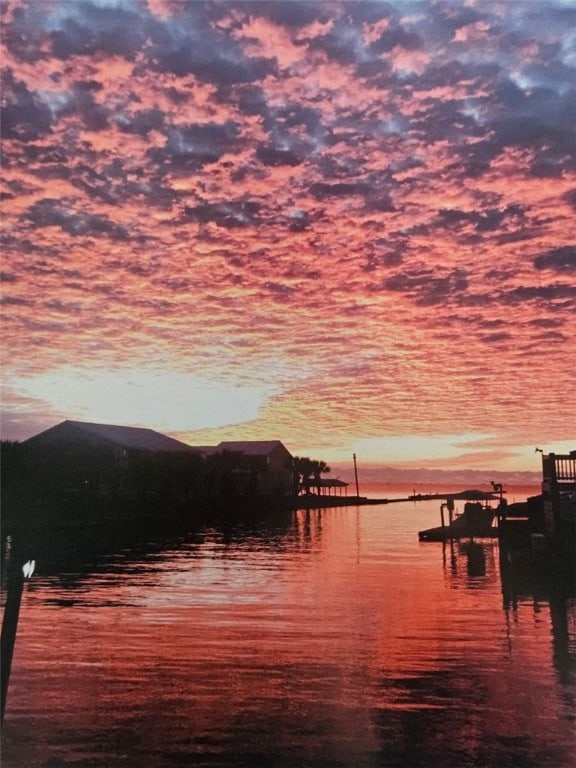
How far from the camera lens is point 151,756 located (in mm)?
11000

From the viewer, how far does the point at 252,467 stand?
365ft

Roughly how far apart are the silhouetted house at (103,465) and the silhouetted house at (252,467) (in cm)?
977

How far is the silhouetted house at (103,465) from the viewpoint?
65.9 m

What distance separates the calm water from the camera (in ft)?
37.2

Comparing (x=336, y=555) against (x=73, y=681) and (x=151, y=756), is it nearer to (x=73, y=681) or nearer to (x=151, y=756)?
(x=73, y=681)

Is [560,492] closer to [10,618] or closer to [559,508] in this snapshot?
[559,508]

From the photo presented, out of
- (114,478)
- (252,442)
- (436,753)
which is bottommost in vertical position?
(436,753)

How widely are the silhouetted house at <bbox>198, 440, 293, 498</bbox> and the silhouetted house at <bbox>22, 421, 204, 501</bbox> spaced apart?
32.0 ft

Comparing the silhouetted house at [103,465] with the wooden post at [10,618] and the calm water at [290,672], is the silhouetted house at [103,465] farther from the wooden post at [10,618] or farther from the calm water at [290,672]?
the wooden post at [10,618]

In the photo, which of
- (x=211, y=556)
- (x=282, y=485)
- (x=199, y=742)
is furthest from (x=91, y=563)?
(x=282, y=485)


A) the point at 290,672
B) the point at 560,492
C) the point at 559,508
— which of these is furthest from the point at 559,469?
the point at 290,672

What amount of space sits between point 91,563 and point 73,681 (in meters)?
22.9

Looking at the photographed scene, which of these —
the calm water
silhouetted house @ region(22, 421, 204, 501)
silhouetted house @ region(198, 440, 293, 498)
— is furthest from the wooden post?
silhouetted house @ region(198, 440, 293, 498)

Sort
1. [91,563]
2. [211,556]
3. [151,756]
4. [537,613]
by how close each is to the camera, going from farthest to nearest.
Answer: [211,556] → [91,563] → [537,613] → [151,756]
